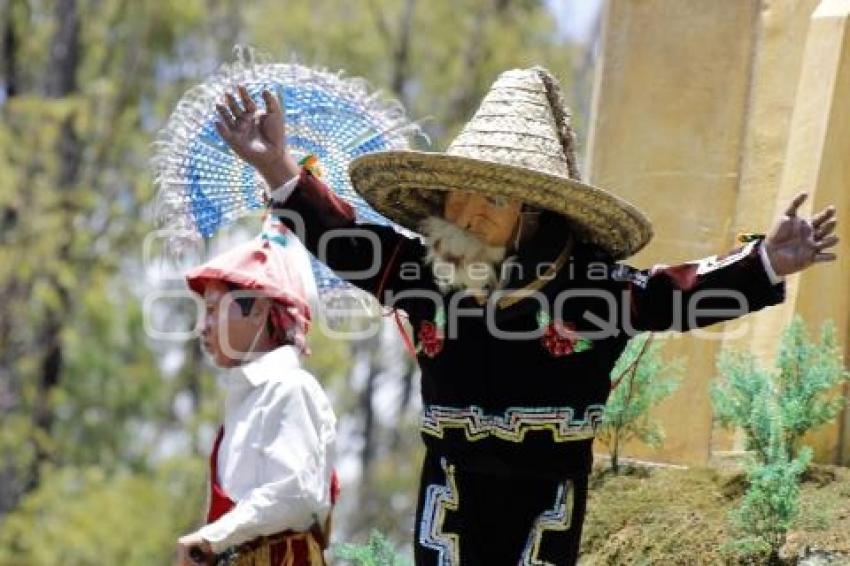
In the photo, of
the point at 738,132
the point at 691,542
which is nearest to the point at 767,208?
the point at 738,132

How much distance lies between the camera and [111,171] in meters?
20.3

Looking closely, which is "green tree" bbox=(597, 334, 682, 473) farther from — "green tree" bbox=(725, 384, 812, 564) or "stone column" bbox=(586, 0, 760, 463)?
"green tree" bbox=(725, 384, 812, 564)

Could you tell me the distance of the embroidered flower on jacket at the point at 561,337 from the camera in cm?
506

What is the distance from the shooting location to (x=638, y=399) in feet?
22.2

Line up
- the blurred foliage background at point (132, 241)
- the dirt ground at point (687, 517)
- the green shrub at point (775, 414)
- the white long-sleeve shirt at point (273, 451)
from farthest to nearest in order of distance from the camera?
1. the blurred foliage background at point (132, 241)
2. the dirt ground at point (687, 517)
3. the green shrub at point (775, 414)
4. the white long-sleeve shirt at point (273, 451)

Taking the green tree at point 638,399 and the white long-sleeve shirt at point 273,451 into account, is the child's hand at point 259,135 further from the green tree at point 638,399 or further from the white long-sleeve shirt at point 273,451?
the green tree at point 638,399

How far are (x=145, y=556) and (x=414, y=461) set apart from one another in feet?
14.9

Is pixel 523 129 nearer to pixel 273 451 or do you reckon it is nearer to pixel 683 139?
pixel 273 451

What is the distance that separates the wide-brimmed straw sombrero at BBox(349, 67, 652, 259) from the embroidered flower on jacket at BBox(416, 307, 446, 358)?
0.33 metres

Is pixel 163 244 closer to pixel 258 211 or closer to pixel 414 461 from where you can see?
pixel 258 211

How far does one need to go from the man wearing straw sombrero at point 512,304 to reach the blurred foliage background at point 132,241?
401 inches

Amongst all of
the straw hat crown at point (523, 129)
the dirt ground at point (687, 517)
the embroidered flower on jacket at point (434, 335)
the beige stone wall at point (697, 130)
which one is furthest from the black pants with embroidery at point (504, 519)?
the beige stone wall at point (697, 130)

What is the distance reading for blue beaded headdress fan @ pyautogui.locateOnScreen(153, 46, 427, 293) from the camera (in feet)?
18.8

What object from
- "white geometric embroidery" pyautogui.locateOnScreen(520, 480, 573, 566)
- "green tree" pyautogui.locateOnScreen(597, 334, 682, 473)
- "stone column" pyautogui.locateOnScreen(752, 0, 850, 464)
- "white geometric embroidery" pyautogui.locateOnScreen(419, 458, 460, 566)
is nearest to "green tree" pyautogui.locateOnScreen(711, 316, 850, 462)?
"green tree" pyautogui.locateOnScreen(597, 334, 682, 473)
